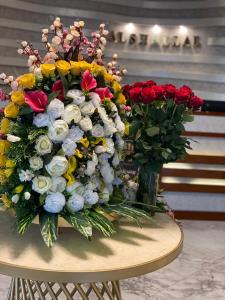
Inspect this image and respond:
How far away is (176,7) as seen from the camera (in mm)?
9492

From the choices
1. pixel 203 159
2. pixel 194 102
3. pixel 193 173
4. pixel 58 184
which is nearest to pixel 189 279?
pixel 193 173

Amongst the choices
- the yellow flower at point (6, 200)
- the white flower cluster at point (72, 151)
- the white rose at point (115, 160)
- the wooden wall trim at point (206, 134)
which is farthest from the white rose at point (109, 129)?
the wooden wall trim at point (206, 134)

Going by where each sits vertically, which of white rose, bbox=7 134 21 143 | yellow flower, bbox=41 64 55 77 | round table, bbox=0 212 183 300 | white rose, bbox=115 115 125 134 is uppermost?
yellow flower, bbox=41 64 55 77

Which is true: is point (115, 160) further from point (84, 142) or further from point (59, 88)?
point (59, 88)

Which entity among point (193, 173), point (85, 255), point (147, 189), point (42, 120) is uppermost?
point (42, 120)

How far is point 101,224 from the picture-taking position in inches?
55.4

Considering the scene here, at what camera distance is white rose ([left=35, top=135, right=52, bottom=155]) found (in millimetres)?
1370

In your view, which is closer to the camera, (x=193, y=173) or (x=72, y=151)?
(x=72, y=151)

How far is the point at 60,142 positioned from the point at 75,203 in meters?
0.22

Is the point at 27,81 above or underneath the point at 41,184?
above

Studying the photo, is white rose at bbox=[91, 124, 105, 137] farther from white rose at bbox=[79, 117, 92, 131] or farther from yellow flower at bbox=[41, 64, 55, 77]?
yellow flower at bbox=[41, 64, 55, 77]

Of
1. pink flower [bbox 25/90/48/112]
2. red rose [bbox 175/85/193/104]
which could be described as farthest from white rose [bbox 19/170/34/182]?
red rose [bbox 175/85/193/104]

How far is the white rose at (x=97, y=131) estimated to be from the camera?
1.47m

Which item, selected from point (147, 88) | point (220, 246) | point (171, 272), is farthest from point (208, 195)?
point (147, 88)
